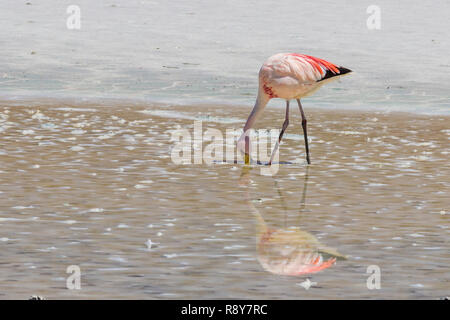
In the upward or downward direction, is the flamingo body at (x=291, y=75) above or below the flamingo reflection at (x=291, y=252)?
above

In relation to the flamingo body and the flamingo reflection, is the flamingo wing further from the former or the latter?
A: the flamingo reflection

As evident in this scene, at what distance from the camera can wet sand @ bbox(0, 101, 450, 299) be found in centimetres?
639

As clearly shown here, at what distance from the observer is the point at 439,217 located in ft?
28.0

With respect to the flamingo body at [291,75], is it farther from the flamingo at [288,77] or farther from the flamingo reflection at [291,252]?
the flamingo reflection at [291,252]

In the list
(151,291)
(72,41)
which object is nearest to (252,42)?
(72,41)

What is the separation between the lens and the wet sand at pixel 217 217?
251 inches

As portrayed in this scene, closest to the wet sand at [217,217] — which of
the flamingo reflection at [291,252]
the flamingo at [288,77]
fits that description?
the flamingo reflection at [291,252]

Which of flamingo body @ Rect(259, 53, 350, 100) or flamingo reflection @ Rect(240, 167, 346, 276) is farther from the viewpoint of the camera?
flamingo body @ Rect(259, 53, 350, 100)

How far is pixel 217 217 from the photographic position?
8406mm

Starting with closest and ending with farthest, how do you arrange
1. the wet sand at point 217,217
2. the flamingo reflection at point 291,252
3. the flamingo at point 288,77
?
the wet sand at point 217,217 < the flamingo reflection at point 291,252 < the flamingo at point 288,77

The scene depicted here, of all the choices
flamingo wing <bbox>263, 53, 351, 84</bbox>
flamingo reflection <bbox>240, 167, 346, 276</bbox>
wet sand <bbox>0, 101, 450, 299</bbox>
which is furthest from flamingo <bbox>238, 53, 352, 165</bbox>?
flamingo reflection <bbox>240, 167, 346, 276</bbox>

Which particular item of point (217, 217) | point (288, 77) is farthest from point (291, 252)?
point (288, 77)

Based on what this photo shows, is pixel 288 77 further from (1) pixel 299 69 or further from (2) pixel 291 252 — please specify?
(2) pixel 291 252

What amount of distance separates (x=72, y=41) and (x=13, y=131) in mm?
8841
